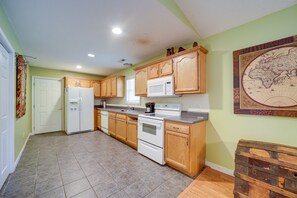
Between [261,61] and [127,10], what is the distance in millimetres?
1971

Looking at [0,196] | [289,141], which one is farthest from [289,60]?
[0,196]

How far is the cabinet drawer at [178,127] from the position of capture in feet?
6.52

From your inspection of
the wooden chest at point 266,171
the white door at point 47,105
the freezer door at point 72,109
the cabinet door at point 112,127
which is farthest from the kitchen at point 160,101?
the white door at point 47,105

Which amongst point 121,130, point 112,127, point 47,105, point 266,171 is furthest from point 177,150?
point 47,105

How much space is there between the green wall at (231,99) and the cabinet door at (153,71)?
1.06 m

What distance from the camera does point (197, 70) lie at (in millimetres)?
2168

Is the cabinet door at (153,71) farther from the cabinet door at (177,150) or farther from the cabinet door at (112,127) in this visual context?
the cabinet door at (112,127)

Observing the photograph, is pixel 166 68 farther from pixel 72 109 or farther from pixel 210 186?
pixel 72 109

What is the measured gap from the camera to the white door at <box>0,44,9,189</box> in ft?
5.73

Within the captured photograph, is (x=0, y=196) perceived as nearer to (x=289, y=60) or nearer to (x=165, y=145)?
(x=165, y=145)

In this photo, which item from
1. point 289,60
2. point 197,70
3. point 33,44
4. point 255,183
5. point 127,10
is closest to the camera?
point 255,183

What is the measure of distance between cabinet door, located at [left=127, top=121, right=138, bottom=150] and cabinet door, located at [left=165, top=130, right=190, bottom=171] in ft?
3.24

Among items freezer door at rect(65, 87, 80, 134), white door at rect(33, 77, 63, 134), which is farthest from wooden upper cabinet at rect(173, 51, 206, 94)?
white door at rect(33, 77, 63, 134)

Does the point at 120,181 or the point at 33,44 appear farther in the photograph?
the point at 33,44
